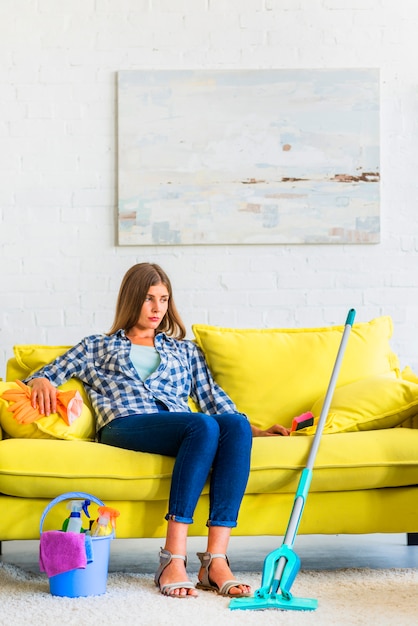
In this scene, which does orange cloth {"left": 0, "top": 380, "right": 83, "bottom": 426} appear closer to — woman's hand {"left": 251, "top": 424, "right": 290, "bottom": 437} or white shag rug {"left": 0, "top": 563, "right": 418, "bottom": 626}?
white shag rug {"left": 0, "top": 563, "right": 418, "bottom": 626}

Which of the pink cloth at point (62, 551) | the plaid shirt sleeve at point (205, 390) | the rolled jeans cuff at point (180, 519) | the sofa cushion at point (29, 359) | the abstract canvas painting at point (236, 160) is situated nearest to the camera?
the pink cloth at point (62, 551)

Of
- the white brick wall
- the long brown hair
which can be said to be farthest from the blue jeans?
the white brick wall

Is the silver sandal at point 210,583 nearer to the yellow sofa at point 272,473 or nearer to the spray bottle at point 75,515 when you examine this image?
the yellow sofa at point 272,473

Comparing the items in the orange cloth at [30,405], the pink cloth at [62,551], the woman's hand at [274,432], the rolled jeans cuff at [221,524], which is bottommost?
the pink cloth at [62,551]

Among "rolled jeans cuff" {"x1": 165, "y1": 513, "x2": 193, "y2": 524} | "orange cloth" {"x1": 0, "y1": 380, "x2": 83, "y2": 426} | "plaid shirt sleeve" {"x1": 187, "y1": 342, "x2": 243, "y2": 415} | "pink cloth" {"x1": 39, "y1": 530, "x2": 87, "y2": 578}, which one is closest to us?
"pink cloth" {"x1": 39, "y1": 530, "x2": 87, "y2": 578}

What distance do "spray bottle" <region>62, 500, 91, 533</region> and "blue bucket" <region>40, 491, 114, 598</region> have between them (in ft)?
0.18

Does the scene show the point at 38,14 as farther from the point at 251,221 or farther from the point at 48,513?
the point at 48,513

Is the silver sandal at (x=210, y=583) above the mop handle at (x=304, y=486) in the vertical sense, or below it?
below

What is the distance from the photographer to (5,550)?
3.10 metres

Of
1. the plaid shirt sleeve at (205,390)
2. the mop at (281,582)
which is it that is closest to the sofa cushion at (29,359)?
the plaid shirt sleeve at (205,390)

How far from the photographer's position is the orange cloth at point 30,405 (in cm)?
271

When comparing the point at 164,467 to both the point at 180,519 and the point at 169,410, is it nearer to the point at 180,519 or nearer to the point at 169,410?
the point at 180,519

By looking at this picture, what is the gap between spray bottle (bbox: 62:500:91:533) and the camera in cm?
239

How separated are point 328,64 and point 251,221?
0.79 m
